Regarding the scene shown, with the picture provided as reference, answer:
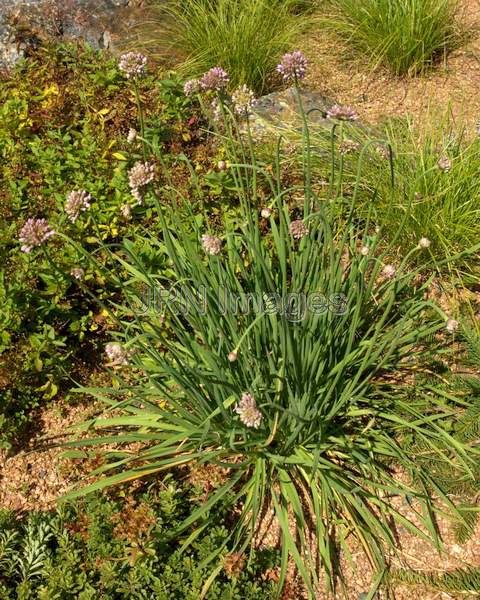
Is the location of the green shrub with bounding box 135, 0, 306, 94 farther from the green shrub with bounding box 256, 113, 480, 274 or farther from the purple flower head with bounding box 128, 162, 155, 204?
the purple flower head with bounding box 128, 162, 155, 204

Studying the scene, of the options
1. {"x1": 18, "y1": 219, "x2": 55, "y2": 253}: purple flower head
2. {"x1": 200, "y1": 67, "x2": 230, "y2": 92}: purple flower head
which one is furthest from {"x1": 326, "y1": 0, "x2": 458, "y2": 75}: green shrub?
{"x1": 18, "y1": 219, "x2": 55, "y2": 253}: purple flower head

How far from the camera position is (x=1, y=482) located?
273 cm

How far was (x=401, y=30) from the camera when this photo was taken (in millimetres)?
4488

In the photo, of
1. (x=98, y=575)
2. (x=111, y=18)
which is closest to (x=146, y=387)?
(x=98, y=575)

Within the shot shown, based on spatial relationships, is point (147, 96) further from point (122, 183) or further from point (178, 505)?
point (178, 505)

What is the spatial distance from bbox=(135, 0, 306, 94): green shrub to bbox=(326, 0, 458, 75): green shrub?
46 cm

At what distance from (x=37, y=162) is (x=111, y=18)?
201 centimetres

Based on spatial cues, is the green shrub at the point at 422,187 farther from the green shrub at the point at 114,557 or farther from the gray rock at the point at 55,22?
the gray rock at the point at 55,22

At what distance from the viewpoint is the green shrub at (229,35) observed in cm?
440

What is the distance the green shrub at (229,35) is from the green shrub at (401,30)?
463 millimetres

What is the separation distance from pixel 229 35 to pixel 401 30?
1.28m

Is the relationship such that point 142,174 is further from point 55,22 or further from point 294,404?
point 55,22

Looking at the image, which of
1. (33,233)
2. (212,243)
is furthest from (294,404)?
(33,233)

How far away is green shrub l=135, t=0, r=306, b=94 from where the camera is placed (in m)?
4.40
